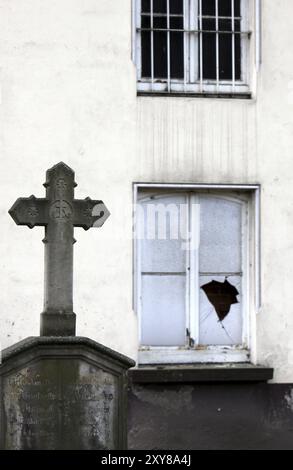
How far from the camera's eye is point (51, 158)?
1136 centimetres

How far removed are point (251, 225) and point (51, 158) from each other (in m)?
2.28

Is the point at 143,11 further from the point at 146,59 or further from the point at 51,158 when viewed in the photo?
the point at 51,158

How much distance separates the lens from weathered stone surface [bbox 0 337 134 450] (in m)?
8.74

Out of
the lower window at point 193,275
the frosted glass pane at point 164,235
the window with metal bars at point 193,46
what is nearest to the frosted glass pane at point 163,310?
the lower window at point 193,275

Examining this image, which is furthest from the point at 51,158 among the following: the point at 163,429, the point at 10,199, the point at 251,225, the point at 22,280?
the point at 163,429

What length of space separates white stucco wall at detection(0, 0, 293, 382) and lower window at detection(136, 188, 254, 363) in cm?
27

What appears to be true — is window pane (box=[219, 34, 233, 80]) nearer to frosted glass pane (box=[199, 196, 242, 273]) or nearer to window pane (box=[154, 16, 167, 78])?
window pane (box=[154, 16, 167, 78])

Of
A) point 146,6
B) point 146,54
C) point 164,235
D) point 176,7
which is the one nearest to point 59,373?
point 164,235

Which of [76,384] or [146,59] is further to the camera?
[146,59]

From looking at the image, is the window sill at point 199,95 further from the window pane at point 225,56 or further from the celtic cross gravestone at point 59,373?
the celtic cross gravestone at point 59,373

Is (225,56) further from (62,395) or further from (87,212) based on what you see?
(62,395)

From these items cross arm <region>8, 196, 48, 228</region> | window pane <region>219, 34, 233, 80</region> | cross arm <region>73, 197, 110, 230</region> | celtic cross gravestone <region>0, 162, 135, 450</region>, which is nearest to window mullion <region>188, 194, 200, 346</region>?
window pane <region>219, 34, 233, 80</region>
